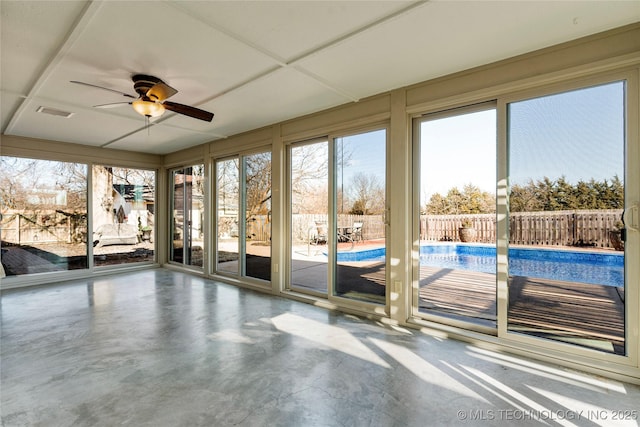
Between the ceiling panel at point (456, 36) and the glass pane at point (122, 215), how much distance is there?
18.8ft

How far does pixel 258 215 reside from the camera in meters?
5.28

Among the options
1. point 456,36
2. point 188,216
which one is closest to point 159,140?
point 188,216

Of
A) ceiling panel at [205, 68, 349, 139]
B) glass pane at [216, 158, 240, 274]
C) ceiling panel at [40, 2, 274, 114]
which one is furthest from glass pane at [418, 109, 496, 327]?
glass pane at [216, 158, 240, 274]

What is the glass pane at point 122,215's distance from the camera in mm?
6406

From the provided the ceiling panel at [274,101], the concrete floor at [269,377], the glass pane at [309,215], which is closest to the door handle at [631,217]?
the concrete floor at [269,377]

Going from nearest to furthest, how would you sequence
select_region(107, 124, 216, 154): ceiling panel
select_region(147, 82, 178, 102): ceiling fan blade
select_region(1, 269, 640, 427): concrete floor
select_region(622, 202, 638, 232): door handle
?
select_region(1, 269, 640, 427): concrete floor
select_region(622, 202, 638, 232): door handle
select_region(147, 82, 178, 102): ceiling fan blade
select_region(107, 124, 216, 154): ceiling panel

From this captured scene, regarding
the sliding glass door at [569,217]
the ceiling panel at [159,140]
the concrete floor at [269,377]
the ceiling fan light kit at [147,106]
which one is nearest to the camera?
the concrete floor at [269,377]

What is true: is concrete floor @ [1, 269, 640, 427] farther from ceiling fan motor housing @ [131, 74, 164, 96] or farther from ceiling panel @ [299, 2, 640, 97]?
ceiling panel @ [299, 2, 640, 97]

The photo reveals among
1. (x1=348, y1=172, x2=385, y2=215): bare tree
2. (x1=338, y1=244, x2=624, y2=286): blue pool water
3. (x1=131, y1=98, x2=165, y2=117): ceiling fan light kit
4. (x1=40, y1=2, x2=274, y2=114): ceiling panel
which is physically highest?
(x1=40, y1=2, x2=274, y2=114): ceiling panel

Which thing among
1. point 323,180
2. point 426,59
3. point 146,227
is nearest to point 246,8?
point 426,59

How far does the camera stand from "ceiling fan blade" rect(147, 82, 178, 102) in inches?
109

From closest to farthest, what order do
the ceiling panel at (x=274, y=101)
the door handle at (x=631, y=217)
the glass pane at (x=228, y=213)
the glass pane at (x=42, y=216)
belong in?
the door handle at (x=631, y=217) < the ceiling panel at (x=274, y=101) < the glass pane at (x=42, y=216) < the glass pane at (x=228, y=213)

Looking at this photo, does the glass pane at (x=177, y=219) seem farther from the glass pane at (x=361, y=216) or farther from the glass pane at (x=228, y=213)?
the glass pane at (x=361, y=216)

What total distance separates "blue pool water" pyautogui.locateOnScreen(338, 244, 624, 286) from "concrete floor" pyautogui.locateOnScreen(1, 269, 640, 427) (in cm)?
78
